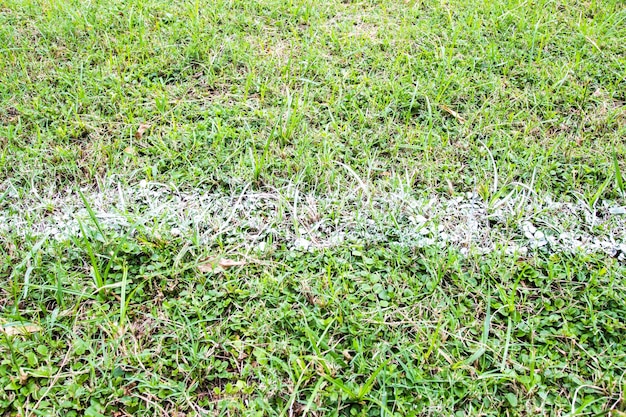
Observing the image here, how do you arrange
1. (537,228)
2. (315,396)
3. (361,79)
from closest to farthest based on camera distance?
(315,396) → (537,228) → (361,79)

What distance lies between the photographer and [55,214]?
217 centimetres

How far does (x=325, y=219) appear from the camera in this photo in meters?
2.13

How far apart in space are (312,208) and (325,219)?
0.28 ft

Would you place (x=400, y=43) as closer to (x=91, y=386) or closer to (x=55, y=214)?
(x=55, y=214)

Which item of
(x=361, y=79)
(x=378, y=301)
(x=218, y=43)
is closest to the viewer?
(x=378, y=301)

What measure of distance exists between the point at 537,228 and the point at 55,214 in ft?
6.95

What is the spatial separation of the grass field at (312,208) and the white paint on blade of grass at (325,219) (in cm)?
1

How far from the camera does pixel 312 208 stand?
217 cm

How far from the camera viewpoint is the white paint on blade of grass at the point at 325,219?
205 centimetres

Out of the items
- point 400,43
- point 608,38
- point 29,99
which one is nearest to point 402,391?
point 400,43

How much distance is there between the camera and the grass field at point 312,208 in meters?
1.63

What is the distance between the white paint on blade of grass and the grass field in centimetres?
1

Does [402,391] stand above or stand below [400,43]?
below

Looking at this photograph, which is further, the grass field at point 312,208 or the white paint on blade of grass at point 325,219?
the white paint on blade of grass at point 325,219
